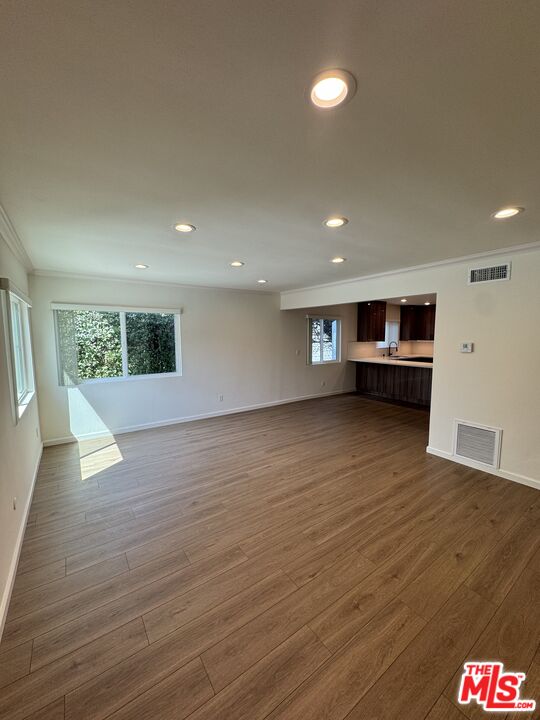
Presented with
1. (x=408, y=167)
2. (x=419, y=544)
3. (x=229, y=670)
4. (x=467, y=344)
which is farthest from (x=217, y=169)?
(x=467, y=344)

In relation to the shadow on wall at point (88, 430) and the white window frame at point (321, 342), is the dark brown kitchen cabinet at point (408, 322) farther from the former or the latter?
the shadow on wall at point (88, 430)

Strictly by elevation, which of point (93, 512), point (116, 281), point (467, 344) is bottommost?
point (93, 512)

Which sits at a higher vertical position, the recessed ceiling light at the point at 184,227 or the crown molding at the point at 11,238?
the recessed ceiling light at the point at 184,227

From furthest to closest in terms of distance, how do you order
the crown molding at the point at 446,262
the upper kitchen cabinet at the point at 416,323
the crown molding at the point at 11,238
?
the upper kitchen cabinet at the point at 416,323
the crown molding at the point at 446,262
the crown molding at the point at 11,238

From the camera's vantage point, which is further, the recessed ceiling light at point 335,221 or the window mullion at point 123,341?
the window mullion at point 123,341

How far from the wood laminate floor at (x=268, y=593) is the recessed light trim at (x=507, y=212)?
240cm

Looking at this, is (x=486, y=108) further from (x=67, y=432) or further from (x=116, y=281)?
(x=67, y=432)

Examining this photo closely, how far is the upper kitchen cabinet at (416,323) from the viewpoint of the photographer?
7.61 meters

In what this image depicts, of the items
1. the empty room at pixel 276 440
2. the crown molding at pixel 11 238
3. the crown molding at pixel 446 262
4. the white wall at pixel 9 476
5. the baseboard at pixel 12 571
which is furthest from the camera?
the crown molding at pixel 446 262

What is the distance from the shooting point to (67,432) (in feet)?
14.0

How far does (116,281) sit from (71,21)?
414cm

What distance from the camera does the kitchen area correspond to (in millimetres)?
6590

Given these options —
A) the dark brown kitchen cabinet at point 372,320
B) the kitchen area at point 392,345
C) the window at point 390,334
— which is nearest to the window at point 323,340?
the kitchen area at point 392,345

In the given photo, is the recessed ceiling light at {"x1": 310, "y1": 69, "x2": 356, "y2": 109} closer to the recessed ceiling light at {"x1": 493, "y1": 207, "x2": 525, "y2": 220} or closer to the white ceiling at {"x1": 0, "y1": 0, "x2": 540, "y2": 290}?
the white ceiling at {"x1": 0, "y1": 0, "x2": 540, "y2": 290}
